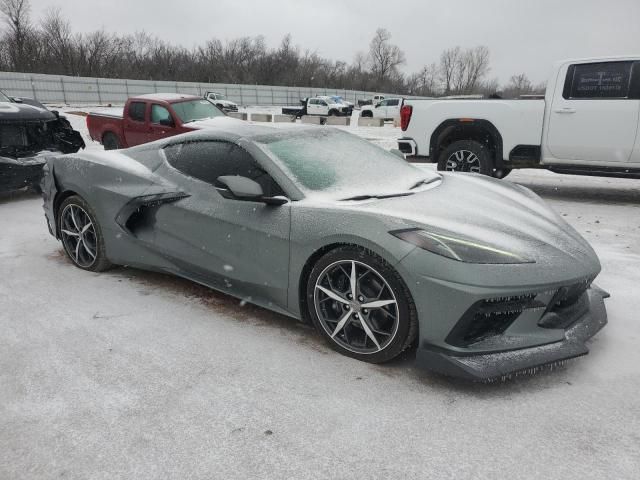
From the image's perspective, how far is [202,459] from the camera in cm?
193

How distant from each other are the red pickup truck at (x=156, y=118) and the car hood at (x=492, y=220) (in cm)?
738

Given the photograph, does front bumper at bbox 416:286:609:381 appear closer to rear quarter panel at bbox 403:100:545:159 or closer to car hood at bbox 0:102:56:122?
rear quarter panel at bbox 403:100:545:159

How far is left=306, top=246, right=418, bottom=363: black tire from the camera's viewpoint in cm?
241

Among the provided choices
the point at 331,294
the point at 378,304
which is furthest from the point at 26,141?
the point at 378,304

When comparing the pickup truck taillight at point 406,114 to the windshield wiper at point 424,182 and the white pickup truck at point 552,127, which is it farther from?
the windshield wiper at point 424,182

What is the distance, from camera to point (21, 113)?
6.65 metres

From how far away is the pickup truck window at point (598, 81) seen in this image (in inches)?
239

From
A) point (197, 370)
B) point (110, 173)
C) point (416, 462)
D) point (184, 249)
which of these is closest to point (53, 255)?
point (110, 173)

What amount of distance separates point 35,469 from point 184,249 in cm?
170

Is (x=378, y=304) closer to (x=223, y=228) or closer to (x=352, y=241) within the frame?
(x=352, y=241)

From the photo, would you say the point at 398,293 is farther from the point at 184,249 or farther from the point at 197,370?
the point at 184,249

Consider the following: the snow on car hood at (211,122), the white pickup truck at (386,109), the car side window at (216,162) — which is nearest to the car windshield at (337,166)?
the car side window at (216,162)

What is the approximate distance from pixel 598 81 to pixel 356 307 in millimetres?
5596

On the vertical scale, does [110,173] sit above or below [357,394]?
above
